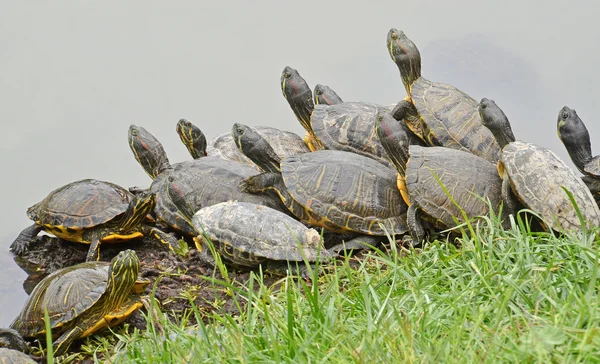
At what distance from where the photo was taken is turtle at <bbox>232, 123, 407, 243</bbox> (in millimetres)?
4598

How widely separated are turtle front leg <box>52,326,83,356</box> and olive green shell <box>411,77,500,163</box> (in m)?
3.02

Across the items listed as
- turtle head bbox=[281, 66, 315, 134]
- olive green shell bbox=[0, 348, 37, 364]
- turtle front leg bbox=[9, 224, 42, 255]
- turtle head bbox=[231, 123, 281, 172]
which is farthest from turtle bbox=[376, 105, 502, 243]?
turtle front leg bbox=[9, 224, 42, 255]

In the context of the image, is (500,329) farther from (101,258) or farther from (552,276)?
(101,258)

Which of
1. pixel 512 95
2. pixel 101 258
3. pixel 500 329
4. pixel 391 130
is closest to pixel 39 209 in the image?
pixel 101 258

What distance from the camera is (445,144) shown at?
17.6ft

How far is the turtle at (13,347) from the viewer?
11.3ft

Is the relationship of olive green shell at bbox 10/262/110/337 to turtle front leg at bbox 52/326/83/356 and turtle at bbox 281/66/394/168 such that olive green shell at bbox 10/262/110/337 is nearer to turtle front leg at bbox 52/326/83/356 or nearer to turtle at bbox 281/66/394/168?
turtle front leg at bbox 52/326/83/356

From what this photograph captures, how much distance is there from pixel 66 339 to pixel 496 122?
10.2 ft

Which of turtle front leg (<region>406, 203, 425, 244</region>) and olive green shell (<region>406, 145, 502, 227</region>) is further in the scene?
turtle front leg (<region>406, 203, 425, 244</region>)

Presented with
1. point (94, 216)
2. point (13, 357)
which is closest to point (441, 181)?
point (94, 216)

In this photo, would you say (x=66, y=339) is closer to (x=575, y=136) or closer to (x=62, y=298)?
(x=62, y=298)

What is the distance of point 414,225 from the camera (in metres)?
4.57

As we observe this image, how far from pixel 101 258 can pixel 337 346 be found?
10.4 feet

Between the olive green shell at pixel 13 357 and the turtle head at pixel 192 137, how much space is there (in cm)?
266
